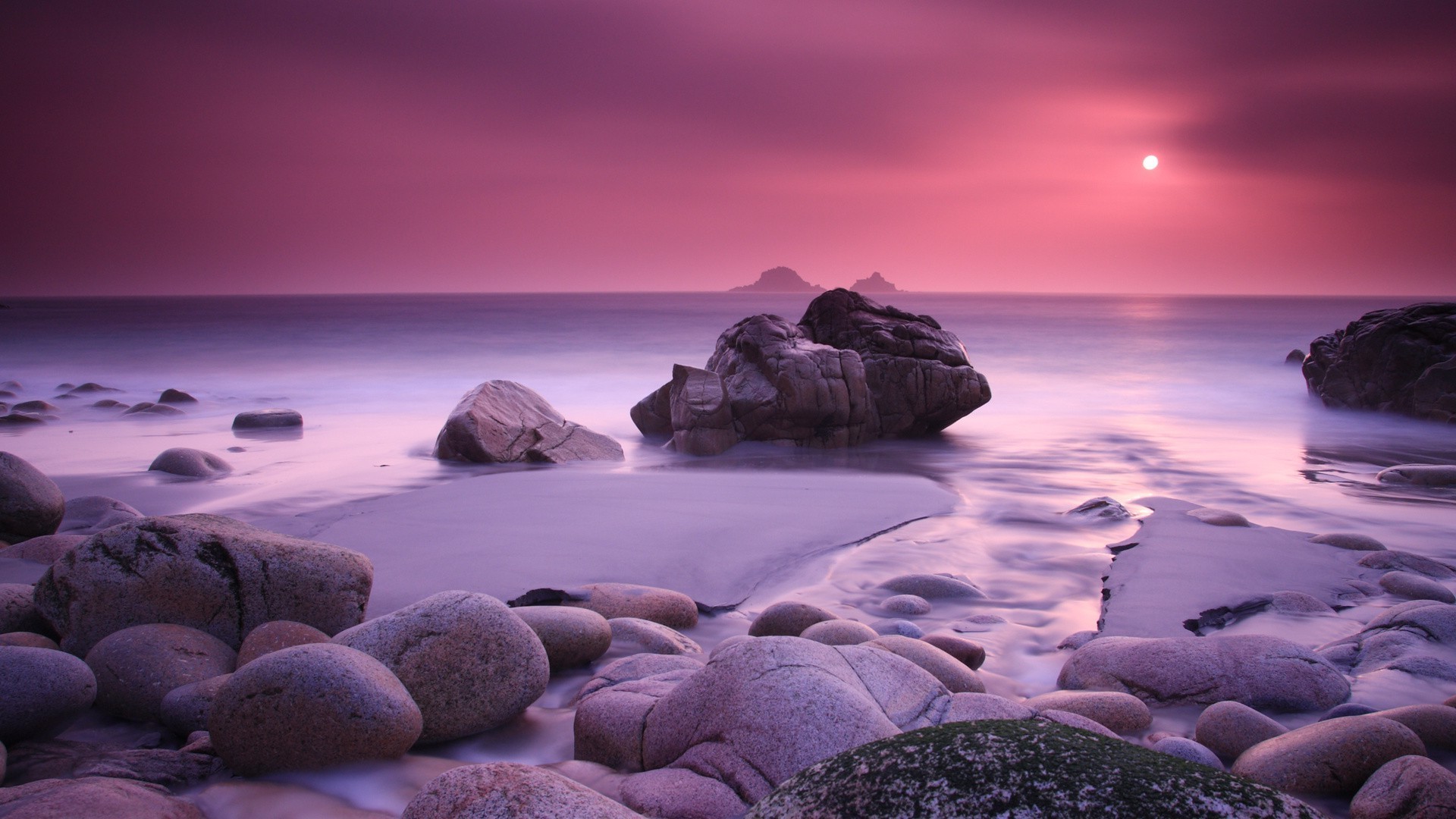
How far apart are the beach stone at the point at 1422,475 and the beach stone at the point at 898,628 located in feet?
24.7

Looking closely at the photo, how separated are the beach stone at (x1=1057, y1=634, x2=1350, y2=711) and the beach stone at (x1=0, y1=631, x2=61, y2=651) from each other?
4508mm

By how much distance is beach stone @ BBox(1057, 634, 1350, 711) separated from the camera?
12.0 feet

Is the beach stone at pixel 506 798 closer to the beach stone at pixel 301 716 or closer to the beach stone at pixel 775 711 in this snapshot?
the beach stone at pixel 775 711

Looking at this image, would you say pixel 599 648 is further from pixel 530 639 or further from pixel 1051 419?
pixel 1051 419

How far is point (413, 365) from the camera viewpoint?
82.9 ft

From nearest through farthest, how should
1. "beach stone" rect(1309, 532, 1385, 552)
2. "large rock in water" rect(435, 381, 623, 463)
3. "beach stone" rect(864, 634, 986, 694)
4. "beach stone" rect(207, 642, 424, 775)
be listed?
"beach stone" rect(207, 642, 424, 775), "beach stone" rect(864, 634, 986, 694), "beach stone" rect(1309, 532, 1385, 552), "large rock in water" rect(435, 381, 623, 463)

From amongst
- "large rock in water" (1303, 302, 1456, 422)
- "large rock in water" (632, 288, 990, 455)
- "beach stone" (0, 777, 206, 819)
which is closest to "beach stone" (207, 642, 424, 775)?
"beach stone" (0, 777, 206, 819)

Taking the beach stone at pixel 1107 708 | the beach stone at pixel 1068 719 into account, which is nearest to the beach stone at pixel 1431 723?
the beach stone at pixel 1107 708

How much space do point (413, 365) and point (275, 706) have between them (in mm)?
24114

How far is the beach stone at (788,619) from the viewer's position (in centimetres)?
433

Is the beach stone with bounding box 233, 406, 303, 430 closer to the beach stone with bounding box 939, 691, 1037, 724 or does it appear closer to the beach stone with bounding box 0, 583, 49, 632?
the beach stone with bounding box 0, 583, 49, 632

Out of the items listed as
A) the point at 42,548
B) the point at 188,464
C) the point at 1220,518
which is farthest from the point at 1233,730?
the point at 188,464

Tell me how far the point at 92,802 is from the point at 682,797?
5.09 ft

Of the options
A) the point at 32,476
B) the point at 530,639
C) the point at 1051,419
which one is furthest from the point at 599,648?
the point at 1051,419
